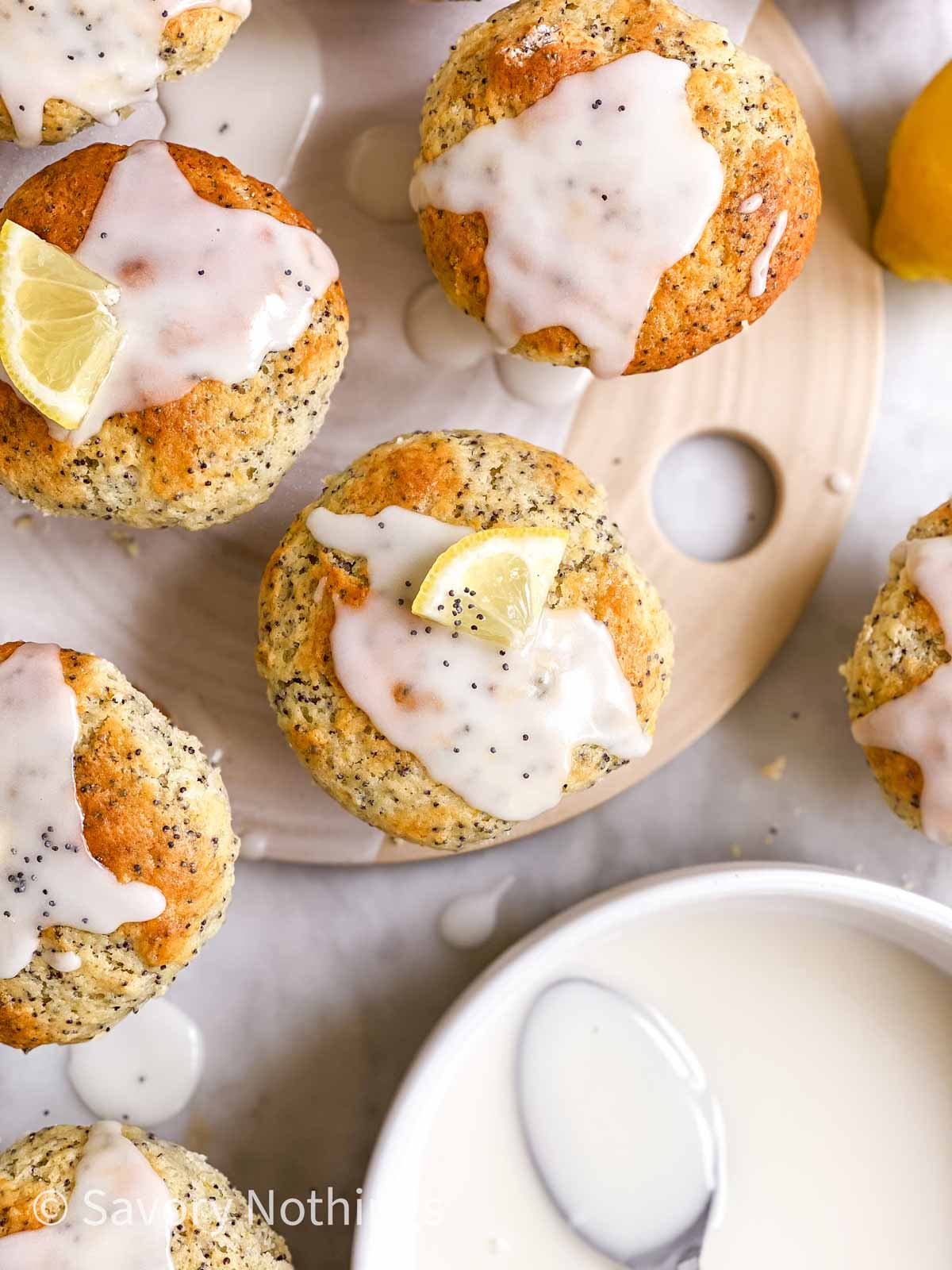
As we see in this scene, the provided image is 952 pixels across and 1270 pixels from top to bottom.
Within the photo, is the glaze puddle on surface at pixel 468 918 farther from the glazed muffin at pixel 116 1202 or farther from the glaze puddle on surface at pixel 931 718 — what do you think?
the glaze puddle on surface at pixel 931 718

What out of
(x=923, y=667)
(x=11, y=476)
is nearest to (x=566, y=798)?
(x=923, y=667)

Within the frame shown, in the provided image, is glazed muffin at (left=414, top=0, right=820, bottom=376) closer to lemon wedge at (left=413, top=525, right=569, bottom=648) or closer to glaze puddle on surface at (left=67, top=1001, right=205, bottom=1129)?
lemon wedge at (left=413, top=525, right=569, bottom=648)

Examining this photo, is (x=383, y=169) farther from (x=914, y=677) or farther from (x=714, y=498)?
(x=914, y=677)

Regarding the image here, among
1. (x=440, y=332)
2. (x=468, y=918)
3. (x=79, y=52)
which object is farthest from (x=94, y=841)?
(x=79, y=52)

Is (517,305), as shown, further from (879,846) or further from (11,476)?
(879,846)

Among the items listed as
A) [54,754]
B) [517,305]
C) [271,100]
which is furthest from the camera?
[271,100]
